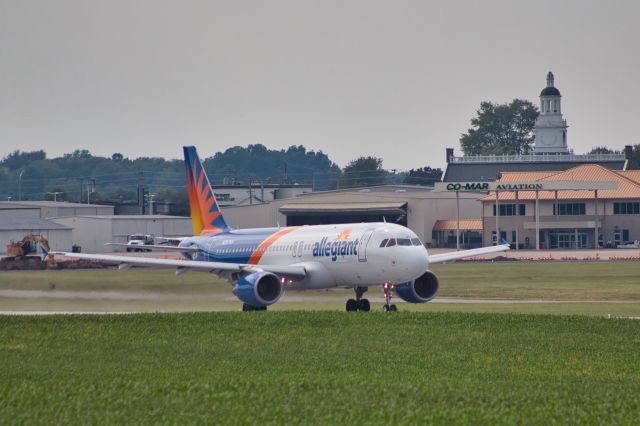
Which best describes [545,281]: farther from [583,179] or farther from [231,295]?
[583,179]

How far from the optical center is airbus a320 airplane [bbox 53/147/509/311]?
4738 centimetres

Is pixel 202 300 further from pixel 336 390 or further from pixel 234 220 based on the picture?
pixel 234 220

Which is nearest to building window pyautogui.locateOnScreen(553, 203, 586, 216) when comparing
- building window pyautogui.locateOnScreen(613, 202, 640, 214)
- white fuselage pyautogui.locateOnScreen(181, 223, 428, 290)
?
building window pyautogui.locateOnScreen(613, 202, 640, 214)

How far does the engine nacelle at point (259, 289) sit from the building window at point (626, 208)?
3948 inches

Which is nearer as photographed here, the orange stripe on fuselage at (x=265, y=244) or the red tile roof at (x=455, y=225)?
the orange stripe on fuselage at (x=265, y=244)

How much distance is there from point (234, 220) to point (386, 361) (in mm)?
116605

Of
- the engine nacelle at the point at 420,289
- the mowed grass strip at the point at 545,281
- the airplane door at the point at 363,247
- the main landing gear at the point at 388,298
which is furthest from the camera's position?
the mowed grass strip at the point at 545,281

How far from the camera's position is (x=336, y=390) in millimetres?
23625

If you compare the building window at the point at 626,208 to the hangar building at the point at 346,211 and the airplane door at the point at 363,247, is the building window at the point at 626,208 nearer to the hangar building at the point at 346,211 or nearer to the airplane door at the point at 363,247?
the hangar building at the point at 346,211

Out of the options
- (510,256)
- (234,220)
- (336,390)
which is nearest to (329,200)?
(234,220)

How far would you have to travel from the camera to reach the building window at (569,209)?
478 feet

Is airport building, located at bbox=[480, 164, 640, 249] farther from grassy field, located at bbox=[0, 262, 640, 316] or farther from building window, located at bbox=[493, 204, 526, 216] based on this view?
grassy field, located at bbox=[0, 262, 640, 316]

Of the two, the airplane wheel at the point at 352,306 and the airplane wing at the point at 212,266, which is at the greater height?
the airplane wing at the point at 212,266

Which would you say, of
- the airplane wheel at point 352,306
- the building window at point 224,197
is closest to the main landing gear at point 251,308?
the airplane wheel at point 352,306
